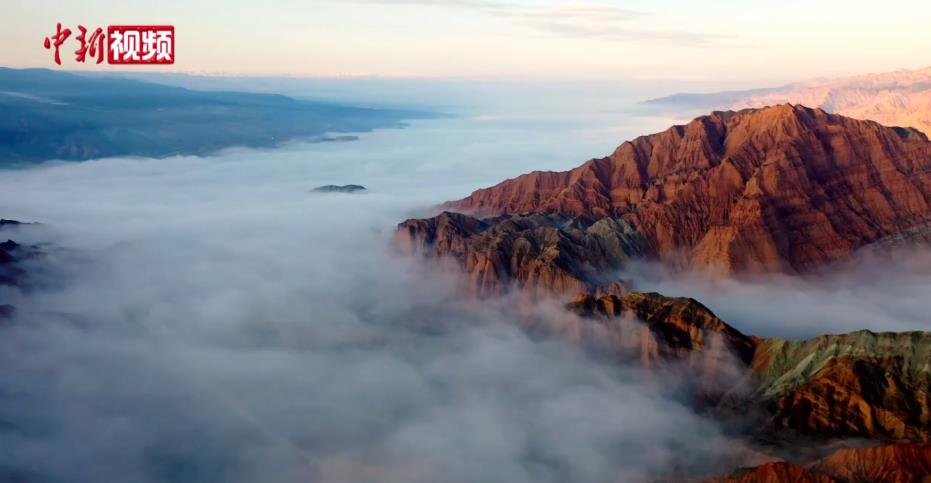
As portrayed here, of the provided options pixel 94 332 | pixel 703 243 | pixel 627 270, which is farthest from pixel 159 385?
pixel 703 243

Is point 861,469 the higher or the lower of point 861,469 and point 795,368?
the lower

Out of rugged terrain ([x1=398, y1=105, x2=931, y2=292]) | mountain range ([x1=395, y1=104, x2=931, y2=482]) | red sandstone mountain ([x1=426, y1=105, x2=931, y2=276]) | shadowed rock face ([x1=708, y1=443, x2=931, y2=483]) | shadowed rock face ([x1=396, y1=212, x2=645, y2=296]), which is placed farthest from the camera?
red sandstone mountain ([x1=426, y1=105, x2=931, y2=276])

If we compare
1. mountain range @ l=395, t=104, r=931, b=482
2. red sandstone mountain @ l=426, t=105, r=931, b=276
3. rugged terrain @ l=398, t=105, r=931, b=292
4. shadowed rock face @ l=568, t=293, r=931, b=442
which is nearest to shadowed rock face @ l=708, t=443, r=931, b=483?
mountain range @ l=395, t=104, r=931, b=482

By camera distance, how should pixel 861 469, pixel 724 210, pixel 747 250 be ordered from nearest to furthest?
pixel 861 469 → pixel 747 250 → pixel 724 210

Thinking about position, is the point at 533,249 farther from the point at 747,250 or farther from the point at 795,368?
the point at 795,368

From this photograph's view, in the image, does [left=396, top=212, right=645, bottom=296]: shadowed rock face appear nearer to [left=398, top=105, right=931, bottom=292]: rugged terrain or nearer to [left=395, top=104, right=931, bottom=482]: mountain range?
[left=398, top=105, right=931, bottom=292]: rugged terrain

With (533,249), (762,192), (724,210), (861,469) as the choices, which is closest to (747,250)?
(762,192)
